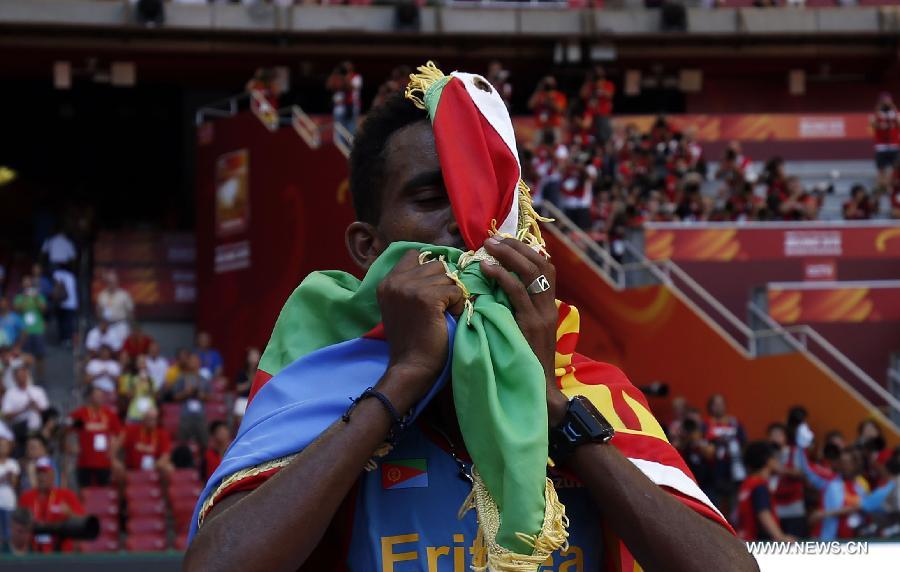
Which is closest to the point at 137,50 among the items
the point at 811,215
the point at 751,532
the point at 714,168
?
the point at 714,168

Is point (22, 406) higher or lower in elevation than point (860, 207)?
lower

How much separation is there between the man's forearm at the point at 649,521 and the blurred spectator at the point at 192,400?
1204cm

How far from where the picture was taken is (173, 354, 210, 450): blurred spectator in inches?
550

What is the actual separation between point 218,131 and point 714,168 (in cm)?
694

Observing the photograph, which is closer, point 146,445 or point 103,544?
point 103,544

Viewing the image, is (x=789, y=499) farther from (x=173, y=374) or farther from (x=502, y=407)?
(x=502, y=407)

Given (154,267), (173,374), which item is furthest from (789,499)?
(154,267)

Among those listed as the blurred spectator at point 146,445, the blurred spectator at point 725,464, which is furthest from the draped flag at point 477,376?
the blurred spectator at point 146,445

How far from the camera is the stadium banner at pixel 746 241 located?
16.8 m

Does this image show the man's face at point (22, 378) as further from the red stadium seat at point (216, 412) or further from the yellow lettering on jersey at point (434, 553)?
the yellow lettering on jersey at point (434, 553)

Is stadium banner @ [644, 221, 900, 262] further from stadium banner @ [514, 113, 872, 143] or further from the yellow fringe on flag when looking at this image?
the yellow fringe on flag

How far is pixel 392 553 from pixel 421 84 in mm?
766

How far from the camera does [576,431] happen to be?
7.04 feet

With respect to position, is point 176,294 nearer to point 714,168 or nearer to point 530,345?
point 714,168
